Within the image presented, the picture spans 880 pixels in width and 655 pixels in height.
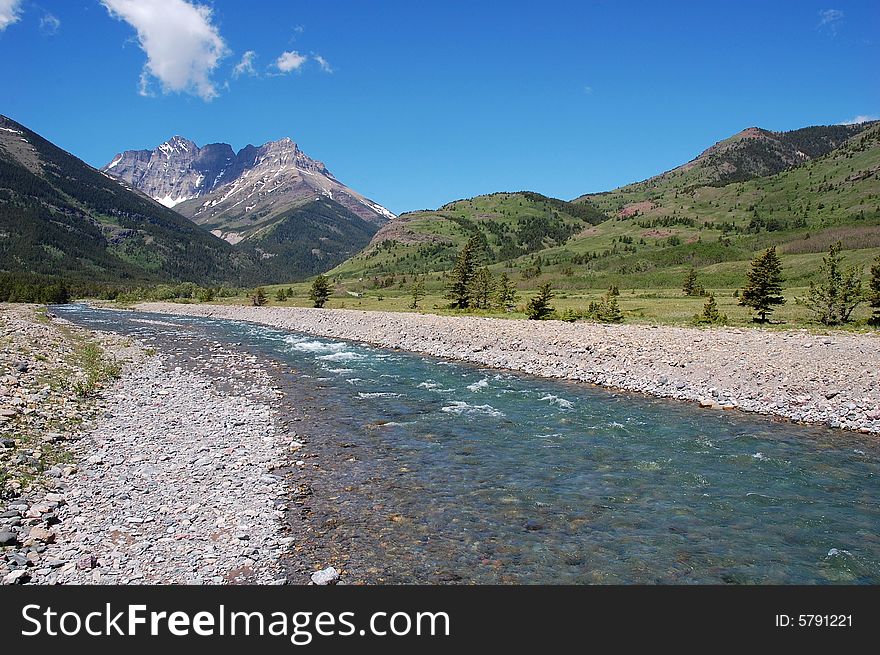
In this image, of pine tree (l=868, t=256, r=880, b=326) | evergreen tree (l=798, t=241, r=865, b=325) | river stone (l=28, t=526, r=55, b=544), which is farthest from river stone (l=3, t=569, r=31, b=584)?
evergreen tree (l=798, t=241, r=865, b=325)

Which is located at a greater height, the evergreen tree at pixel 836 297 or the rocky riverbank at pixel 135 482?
the evergreen tree at pixel 836 297

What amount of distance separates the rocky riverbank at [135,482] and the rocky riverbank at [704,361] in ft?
69.3

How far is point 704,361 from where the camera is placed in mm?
31094

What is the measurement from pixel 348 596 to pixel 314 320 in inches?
2961

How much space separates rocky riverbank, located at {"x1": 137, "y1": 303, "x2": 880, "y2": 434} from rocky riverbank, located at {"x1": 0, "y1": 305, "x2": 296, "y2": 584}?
2113 cm

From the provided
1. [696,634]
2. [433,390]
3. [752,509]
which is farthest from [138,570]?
[433,390]

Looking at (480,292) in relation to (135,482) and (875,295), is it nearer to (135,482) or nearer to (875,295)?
(875,295)

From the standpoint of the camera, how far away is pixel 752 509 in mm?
13602

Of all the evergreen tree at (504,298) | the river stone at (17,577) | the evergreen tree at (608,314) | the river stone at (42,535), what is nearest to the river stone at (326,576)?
the river stone at (17,577)

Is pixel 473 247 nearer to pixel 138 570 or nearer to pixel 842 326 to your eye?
pixel 842 326

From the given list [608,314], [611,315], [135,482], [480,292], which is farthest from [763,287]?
[135,482]

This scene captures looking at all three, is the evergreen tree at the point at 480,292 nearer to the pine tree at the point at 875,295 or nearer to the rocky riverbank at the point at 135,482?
the pine tree at the point at 875,295

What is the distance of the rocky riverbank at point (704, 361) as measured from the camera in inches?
930

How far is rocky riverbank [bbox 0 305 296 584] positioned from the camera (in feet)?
32.2
